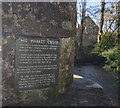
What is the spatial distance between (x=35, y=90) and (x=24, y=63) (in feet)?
1.93

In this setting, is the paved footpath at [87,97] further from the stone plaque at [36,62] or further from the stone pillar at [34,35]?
the stone plaque at [36,62]

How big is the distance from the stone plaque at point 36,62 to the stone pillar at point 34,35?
42 millimetres

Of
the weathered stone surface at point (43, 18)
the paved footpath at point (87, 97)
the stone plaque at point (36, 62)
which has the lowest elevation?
the paved footpath at point (87, 97)

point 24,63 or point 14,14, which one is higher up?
point 14,14

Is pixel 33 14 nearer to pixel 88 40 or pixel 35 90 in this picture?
pixel 35 90

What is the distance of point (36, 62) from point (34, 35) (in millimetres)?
520

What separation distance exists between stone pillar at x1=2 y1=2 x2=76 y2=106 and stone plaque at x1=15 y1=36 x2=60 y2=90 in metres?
0.04

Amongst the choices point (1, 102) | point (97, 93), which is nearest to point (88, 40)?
point (97, 93)

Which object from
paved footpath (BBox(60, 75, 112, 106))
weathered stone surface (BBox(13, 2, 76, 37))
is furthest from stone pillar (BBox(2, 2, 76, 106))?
paved footpath (BBox(60, 75, 112, 106))

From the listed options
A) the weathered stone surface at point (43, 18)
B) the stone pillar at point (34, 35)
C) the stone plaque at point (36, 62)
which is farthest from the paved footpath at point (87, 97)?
the weathered stone surface at point (43, 18)

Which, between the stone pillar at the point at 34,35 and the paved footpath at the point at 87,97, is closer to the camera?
the stone pillar at the point at 34,35

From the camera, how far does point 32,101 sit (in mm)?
2410

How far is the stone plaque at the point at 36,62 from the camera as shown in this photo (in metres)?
2.28

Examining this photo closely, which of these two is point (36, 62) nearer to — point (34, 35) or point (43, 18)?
point (34, 35)
